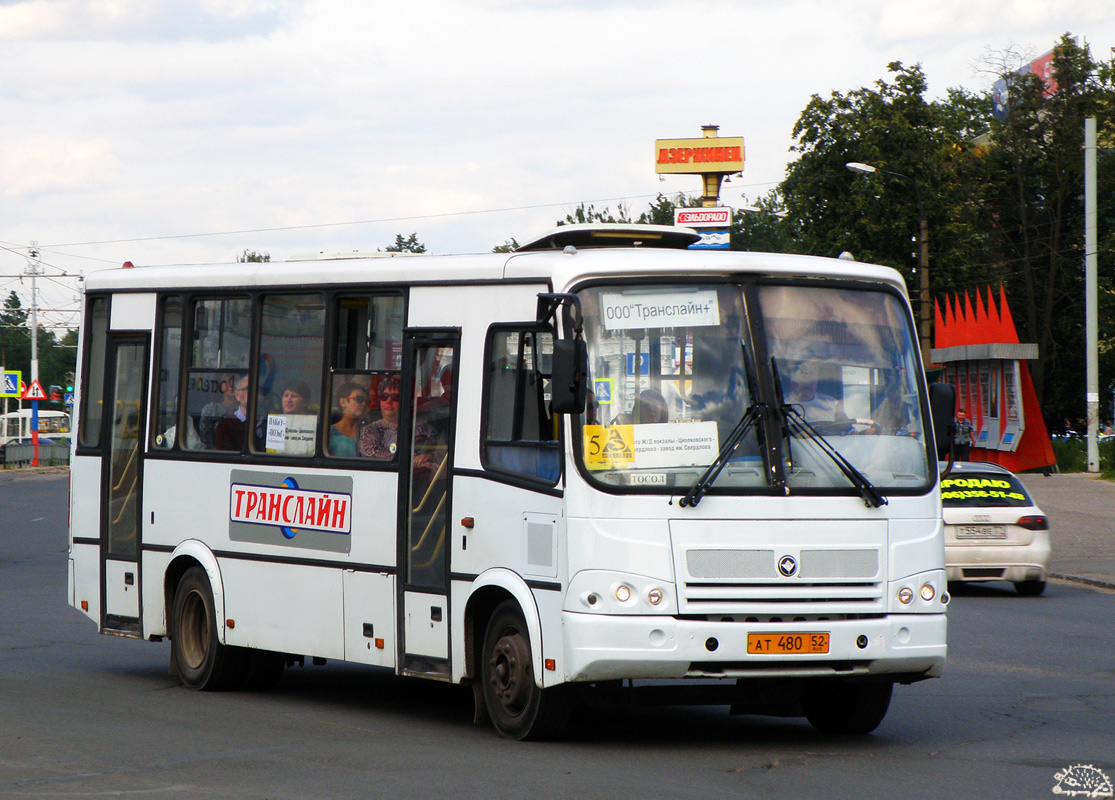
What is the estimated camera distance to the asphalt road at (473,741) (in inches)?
302

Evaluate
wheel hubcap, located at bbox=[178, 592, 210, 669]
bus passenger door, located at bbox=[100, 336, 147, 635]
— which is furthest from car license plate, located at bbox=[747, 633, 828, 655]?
bus passenger door, located at bbox=[100, 336, 147, 635]

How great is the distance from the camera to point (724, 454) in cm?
864

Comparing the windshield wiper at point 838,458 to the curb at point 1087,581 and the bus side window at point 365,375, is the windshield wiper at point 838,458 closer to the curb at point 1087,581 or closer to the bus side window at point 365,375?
the bus side window at point 365,375

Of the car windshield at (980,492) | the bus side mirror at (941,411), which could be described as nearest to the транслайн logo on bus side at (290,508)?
the bus side mirror at (941,411)

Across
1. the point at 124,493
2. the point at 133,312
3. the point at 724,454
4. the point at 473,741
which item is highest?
the point at 133,312

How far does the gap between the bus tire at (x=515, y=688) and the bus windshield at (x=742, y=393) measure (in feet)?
3.58

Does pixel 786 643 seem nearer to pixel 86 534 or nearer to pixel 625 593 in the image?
pixel 625 593

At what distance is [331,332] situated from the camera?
1073cm

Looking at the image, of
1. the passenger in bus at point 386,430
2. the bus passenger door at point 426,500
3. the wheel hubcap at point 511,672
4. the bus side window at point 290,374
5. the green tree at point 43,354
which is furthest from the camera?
the green tree at point 43,354

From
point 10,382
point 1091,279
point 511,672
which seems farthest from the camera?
point 10,382

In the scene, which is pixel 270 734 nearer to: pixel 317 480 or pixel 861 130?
pixel 317 480

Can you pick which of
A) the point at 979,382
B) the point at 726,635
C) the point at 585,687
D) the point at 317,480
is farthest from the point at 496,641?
the point at 979,382

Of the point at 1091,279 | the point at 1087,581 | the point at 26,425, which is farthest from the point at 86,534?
the point at 26,425

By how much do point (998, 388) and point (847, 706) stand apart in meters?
37.2
